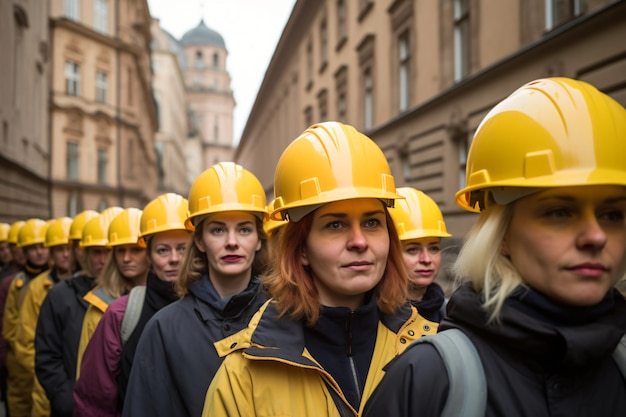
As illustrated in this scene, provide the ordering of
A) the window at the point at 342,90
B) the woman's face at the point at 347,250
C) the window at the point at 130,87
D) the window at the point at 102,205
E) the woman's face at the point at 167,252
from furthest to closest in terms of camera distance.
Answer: the window at the point at 130,87 < the window at the point at 102,205 < the window at the point at 342,90 < the woman's face at the point at 167,252 < the woman's face at the point at 347,250

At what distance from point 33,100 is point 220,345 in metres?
22.4

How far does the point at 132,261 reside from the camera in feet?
14.5

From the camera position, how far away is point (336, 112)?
23.2 metres

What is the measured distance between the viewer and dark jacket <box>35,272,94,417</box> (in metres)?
4.29

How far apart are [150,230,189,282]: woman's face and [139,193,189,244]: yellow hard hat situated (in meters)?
0.05

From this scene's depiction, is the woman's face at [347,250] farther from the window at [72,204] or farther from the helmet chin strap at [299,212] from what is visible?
the window at [72,204]

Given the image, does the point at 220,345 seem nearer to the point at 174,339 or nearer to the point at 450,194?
the point at 174,339

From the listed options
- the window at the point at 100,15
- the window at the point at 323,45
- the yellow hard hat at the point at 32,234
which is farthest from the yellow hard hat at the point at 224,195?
the window at the point at 100,15

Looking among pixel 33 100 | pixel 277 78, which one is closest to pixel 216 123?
pixel 277 78

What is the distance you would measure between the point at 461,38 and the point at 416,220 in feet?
33.9

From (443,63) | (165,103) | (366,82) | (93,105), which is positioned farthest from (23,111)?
(165,103)

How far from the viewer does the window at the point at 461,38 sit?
41.7ft

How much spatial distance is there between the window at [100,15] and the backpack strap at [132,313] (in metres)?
31.8

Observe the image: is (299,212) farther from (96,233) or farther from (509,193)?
(96,233)
